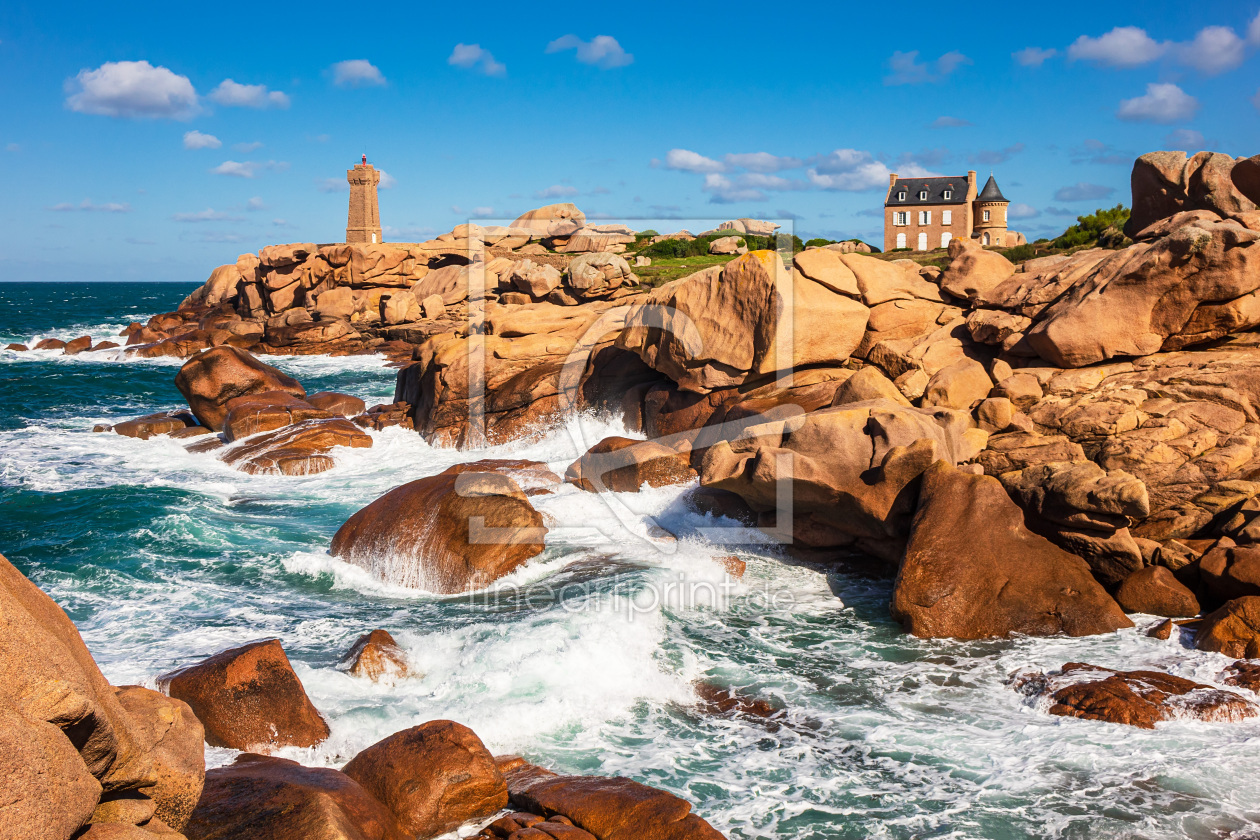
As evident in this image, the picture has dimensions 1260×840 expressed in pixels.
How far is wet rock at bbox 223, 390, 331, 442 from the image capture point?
889 inches

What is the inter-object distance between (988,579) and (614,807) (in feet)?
20.3

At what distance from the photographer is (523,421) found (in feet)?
71.6

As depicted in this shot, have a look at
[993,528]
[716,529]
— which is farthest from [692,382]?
[993,528]

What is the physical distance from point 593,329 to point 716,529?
10.1 metres

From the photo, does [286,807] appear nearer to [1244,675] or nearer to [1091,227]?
[1244,675]

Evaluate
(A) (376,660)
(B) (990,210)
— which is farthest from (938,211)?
(A) (376,660)

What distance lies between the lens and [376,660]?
31.4 feet

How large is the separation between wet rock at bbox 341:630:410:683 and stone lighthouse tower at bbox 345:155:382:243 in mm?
62117

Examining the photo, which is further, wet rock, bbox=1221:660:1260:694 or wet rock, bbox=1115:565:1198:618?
wet rock, bbox=1115:565:1198:618

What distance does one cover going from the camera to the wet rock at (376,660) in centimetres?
948

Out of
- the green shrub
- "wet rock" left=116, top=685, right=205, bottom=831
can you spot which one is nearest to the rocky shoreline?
"wet rock" left=116, top=685, right=205, bottom=831

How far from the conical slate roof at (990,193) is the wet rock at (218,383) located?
162 ft

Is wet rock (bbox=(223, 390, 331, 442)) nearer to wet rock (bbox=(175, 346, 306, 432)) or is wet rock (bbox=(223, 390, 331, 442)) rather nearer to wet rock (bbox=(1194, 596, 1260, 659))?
wet rock (bbox=(175, 346, 306, 432))

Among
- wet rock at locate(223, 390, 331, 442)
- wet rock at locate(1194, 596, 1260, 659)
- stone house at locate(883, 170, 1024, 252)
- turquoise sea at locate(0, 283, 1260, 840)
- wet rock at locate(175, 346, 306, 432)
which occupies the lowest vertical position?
turquoise sea at locate(0, 283, 1260, 840)
